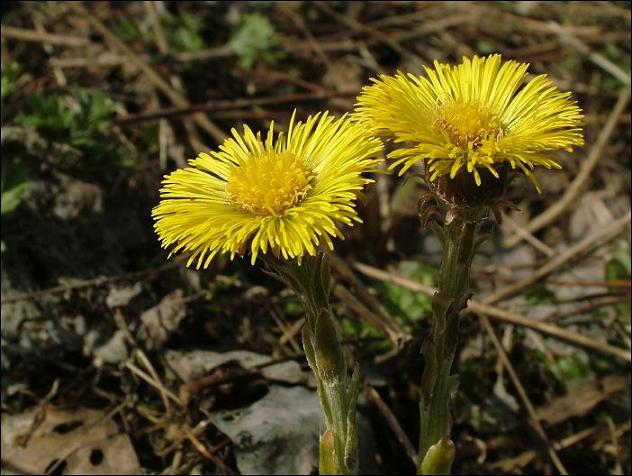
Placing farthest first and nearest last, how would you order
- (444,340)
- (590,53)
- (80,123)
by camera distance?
(590,53) → (80,123) → (444,340)

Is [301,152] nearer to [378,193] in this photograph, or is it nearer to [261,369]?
[261,369]

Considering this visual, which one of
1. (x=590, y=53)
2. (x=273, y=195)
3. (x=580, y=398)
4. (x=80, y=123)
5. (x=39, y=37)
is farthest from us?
(x=590, y=53)

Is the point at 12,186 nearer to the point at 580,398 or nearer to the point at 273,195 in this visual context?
the point at 273,195

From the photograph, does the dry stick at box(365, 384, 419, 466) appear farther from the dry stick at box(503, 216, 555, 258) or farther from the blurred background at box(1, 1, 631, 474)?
the dry stick at box(503, 216, 555, 258)

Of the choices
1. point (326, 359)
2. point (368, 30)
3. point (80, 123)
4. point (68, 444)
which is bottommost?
point (68, 444)

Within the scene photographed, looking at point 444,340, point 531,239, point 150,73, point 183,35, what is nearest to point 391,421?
point 444,340

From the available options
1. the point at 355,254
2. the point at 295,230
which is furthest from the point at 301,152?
the point at 355,254

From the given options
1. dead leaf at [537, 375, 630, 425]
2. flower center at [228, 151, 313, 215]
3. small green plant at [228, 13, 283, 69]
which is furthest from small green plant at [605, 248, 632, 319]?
small green plant at [228, 13, 283, 69]
